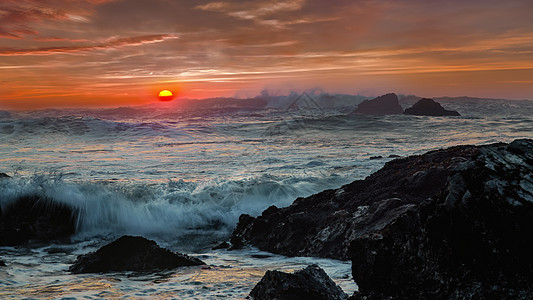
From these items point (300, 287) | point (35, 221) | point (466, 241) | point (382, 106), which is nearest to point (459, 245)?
point (466, 241)

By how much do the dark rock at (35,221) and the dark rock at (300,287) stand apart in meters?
5.92

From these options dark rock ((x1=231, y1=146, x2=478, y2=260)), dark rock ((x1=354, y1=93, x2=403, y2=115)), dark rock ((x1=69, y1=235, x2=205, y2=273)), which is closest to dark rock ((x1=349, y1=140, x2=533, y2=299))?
dark rock ((x1=231, y1=146, x2=478, y2=260))

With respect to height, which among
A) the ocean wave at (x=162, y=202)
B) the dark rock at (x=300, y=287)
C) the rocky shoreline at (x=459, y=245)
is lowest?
the ocean wave at (x=162, y=202)

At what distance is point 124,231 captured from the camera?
10258 millimetres

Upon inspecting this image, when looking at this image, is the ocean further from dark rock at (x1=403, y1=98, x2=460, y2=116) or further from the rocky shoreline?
dark rock at (x1=403, y1=98, x2=460, y2=116)

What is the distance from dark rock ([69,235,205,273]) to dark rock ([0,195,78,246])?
2.84m

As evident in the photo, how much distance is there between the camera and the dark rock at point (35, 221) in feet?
27.9

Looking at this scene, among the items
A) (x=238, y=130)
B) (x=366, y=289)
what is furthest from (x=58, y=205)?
(x=238, y=130)

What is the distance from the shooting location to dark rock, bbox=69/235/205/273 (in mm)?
6133

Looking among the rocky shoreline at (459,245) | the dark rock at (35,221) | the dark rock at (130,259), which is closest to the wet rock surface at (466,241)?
the rocky shoreline at (459,245)

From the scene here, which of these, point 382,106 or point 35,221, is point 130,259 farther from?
point 382,106

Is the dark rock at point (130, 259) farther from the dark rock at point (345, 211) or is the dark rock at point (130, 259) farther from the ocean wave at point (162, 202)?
the ocean wave at point (162, 202)

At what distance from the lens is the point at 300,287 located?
4277 mm

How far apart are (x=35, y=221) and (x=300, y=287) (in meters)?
6.92
